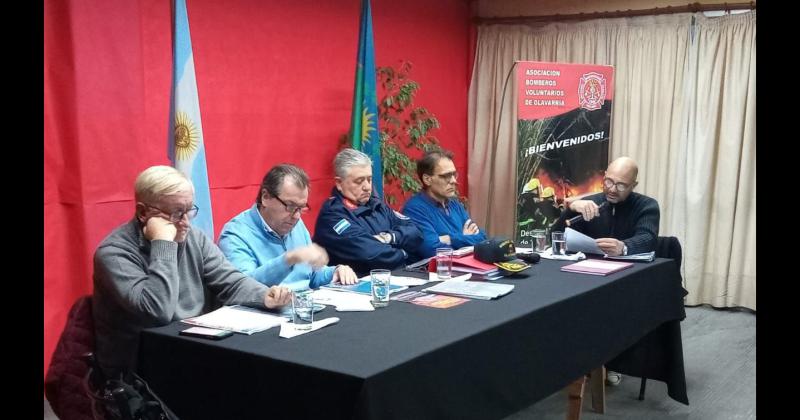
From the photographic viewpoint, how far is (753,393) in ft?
12.6

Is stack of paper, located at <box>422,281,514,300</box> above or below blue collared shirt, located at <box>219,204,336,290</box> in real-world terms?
below

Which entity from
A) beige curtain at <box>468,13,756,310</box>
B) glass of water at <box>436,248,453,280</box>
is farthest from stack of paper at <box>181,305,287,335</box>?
beige curtain at <box>468,13,756,310</box>

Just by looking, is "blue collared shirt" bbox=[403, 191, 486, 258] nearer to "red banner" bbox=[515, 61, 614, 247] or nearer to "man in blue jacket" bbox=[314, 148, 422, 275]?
"man in blue jacket" bbox=[314, 148, 422, 275]

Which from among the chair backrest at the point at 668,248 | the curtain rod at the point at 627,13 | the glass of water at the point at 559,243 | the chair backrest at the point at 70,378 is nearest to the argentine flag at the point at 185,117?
the chair backrest at the point at 70,378

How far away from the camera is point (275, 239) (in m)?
3.04

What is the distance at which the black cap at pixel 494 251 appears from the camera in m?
3.14

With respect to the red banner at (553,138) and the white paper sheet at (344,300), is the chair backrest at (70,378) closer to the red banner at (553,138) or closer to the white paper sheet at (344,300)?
the white paper sheet at (344,300)

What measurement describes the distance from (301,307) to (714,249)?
413 cm

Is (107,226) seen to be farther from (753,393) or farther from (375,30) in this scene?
(753,393)

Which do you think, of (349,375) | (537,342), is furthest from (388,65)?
(349,375)

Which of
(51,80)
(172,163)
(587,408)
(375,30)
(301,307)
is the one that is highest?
(375,30)

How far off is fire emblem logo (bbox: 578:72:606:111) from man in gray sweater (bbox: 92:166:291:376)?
3.56 meters

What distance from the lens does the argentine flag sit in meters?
3.78

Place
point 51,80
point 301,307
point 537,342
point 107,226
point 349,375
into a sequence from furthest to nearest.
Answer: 1. point 107,226
2. point 51,80
3. point 537,342
4. point 301,307
5. point 349,375
